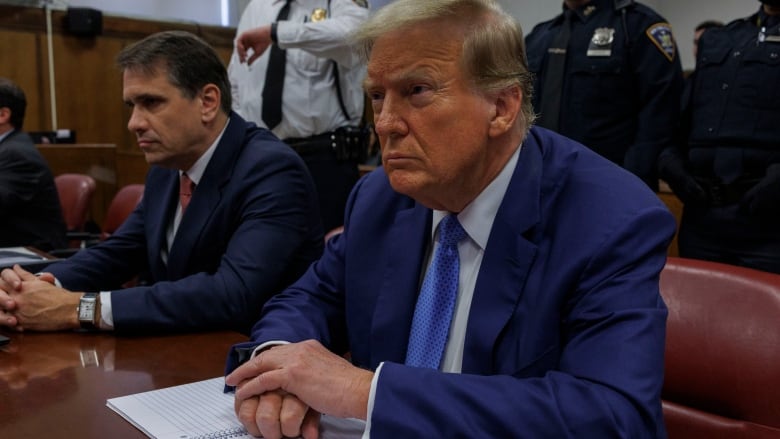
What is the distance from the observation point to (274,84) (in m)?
3.58

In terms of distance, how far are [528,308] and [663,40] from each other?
214 centimetres

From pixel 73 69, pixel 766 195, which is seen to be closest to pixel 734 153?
pixel 766 195

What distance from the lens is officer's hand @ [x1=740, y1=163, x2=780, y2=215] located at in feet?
8.50

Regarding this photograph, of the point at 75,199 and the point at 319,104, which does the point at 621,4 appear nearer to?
the point at 319,104

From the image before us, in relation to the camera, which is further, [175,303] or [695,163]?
[695,163]

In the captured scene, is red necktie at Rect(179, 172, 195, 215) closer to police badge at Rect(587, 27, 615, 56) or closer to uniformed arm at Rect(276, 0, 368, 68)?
uniformed arm at Rect(276, 0, 368, 68)

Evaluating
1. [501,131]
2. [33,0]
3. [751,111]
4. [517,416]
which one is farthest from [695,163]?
[33,0]

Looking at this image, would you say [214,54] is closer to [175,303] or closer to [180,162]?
[180,162]

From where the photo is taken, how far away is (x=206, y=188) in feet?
7.13

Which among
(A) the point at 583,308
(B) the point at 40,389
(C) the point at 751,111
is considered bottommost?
(B) the point at 40,389

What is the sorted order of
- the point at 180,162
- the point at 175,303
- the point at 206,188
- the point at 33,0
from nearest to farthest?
1. the point at 175,303
2. the point at 206,188
3. the point at 180,162
4. the point at 33,0

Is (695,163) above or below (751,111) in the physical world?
below

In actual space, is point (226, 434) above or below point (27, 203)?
above

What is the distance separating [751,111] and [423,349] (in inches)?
77.8
